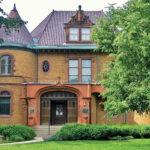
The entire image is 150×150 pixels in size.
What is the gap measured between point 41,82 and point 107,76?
14.2 metres

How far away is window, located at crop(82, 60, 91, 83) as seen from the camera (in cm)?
4560

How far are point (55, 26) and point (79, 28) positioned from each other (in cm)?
329

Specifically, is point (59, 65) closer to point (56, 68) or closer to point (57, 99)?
point (56, 68)

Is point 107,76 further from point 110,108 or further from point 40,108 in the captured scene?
point 40,108

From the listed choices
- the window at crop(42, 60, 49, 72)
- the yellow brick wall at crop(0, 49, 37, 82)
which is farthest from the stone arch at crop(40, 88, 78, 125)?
the window at crop(42, 60, 49, 72)

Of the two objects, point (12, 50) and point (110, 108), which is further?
point (12, 50)

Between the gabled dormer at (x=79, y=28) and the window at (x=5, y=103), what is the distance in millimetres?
7503

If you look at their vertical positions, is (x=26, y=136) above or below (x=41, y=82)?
below

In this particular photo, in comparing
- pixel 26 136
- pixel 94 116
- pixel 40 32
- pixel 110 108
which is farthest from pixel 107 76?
pixel 40 32

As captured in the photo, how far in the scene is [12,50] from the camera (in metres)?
43.5

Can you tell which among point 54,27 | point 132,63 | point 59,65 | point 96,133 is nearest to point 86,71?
point 59,65

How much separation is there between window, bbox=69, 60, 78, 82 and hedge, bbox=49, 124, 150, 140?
10221mm

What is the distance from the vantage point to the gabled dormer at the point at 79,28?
46188mm

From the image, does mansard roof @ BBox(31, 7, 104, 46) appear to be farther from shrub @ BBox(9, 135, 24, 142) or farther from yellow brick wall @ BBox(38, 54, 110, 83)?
shrub @ BBox(9, 135, 24, 142)
